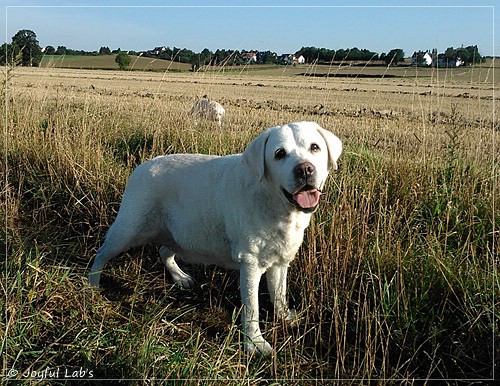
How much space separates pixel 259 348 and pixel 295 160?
3.88 ft

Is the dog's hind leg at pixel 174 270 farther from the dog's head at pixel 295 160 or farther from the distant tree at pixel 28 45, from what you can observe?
the distant tree at pixel 28 45

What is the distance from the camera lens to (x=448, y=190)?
14.2 ft

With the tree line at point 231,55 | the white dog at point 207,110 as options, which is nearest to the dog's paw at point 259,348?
the tree line at point 231,55

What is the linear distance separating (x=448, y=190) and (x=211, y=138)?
269cm

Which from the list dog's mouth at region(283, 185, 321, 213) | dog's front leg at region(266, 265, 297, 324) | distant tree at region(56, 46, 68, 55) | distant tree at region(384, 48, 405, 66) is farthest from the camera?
distant tree at region(56, 46, 68, 55)

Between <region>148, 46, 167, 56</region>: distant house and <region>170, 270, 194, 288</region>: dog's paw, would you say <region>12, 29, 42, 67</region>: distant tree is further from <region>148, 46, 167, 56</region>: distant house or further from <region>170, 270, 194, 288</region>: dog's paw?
<region>170, 270, 194, 288</region>: dog's paw

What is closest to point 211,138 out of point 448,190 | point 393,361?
point 448,190

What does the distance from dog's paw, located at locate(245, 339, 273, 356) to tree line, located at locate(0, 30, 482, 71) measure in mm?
3645

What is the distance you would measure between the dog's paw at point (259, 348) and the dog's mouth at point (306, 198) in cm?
88

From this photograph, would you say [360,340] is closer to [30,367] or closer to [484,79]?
[30,367]

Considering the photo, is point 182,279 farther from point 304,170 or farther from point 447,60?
point 447,60

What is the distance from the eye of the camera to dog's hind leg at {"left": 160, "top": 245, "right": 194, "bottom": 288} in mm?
3906

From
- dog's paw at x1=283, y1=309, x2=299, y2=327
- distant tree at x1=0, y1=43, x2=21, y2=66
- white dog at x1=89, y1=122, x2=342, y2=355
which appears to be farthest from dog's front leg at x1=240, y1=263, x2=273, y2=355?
distant tree at x1=0, y1=43, x2=21, y2=66

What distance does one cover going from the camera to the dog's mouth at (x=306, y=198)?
2850mm
